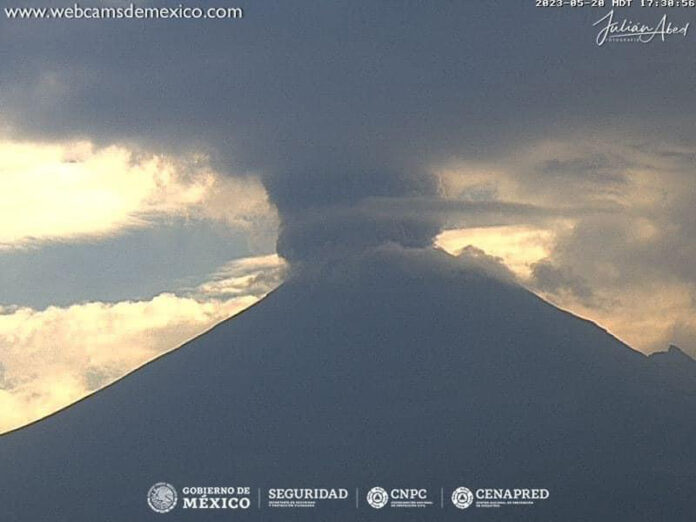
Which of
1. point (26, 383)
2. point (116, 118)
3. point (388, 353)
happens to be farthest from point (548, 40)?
point (26, 383)

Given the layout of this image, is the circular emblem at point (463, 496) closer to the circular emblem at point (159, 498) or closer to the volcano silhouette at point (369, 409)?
the volcano silhouette at point (369, 409)

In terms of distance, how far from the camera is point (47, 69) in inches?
166

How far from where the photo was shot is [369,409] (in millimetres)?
4254

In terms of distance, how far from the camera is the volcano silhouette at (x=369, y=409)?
13.9ft

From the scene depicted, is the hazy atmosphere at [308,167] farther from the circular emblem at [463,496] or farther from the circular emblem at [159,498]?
the circular emblem at [463,496]

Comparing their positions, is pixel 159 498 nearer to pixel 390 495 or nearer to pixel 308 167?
pixel 390 495
